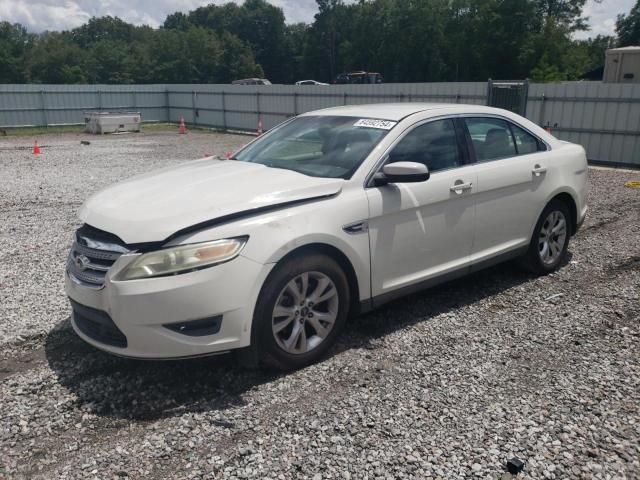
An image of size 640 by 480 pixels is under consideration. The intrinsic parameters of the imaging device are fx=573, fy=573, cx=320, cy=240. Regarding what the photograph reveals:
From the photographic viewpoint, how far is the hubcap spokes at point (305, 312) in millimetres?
3717

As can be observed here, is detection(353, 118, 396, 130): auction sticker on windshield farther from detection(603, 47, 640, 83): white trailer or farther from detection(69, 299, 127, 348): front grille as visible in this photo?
detection(603, 47, 640, 83): white trailer

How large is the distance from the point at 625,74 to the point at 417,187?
19.4m

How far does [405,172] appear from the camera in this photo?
4008 millimetres

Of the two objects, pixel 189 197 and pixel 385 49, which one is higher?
pixel 385 49

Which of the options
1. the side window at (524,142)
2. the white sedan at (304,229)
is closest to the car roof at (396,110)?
the white sedan at (304,229)

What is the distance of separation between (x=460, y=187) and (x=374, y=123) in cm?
87

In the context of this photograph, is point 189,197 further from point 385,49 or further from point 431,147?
point 385,49

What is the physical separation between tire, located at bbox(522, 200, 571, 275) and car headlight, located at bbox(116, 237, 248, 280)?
11.3ft

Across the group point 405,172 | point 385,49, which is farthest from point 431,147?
point 385,49

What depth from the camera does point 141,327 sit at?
3.34m

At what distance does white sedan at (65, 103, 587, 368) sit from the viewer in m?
3.37

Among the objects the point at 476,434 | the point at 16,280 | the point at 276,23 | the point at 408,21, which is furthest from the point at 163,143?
the point at 276,23

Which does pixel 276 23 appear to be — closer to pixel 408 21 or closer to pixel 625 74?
pixel 408 21

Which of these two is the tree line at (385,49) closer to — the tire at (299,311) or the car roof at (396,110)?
the car roof at (396,110)
